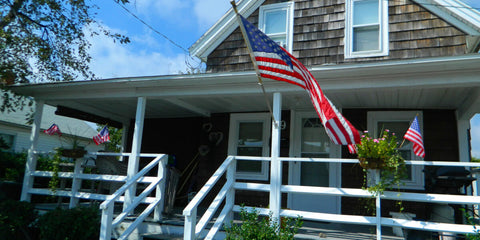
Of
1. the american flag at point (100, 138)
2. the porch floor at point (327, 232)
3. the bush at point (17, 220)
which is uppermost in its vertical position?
the american flag at point (100, 138)

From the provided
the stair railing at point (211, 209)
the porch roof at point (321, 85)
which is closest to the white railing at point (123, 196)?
the stair railing at point (211, 209)

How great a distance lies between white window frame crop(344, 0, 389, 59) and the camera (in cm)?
653

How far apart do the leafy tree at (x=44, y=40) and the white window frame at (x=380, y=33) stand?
6.68 meters

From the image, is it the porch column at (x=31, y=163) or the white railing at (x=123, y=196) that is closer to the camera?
the white railing at (x=123, y=196)

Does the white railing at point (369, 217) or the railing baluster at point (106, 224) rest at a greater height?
the white railing at point (369, 217)

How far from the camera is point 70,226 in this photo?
4.84 m

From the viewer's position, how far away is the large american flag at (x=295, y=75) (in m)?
4.00

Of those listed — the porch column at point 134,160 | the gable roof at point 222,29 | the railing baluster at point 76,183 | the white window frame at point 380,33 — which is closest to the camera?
the porch column at point 134,160

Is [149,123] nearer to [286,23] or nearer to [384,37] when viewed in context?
[286,23]

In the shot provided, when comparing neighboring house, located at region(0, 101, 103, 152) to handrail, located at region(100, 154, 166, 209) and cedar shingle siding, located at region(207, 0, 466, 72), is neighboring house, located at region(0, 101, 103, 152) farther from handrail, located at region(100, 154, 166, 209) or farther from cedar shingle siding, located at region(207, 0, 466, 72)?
handrail, located at region(100, 154, 166, 209)

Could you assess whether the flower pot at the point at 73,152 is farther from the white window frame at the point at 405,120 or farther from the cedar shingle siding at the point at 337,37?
the white window frame at the point at 405,120

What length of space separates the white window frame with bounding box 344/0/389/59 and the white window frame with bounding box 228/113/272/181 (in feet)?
7.07

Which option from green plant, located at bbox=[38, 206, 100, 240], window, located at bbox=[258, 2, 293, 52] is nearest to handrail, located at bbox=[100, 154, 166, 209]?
green plant, located at bbox=[38, 206, 100, 240]

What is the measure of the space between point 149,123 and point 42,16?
174 inches
